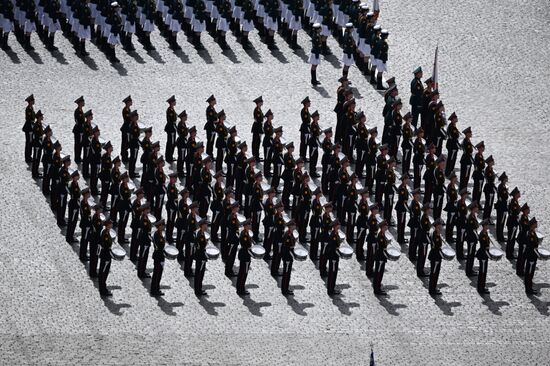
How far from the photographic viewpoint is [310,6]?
57.1 meters

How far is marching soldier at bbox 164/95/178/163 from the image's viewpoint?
48219 millimetres

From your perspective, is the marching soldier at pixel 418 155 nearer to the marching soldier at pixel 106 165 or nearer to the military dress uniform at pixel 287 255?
the military dress uniform at pixel 287 255

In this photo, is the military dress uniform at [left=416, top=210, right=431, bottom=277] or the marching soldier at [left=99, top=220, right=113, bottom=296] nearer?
the marching soldier at [left=99, top=220, right=113, bottom=296]

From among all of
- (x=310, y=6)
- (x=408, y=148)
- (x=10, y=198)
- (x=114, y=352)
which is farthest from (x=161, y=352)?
(x=310, y=6)

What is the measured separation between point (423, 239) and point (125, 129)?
8.55 meters

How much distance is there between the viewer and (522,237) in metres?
44.1

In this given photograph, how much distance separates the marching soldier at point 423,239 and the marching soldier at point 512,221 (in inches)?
85.2

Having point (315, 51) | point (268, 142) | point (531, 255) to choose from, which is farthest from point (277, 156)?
point (531, 255)

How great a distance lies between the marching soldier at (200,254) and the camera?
42250 mm

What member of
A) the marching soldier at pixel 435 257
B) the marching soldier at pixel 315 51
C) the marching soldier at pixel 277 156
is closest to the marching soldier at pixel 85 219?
the marching soldier at pixel 277 156

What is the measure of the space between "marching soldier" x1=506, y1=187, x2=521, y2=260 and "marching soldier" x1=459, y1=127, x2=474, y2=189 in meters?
2.58

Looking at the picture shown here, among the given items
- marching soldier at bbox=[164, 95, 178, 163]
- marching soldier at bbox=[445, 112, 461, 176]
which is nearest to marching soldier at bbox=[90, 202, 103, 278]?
marching soldier at bbox=[164, 95, 178, 163]

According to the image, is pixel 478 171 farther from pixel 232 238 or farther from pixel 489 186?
pixel 232 238

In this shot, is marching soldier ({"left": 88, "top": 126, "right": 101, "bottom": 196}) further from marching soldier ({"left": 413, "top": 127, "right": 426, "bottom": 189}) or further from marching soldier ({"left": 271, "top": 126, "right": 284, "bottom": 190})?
marching soldier ({"left": 413, "top": 127, "right": 426, "bottom": 189})
